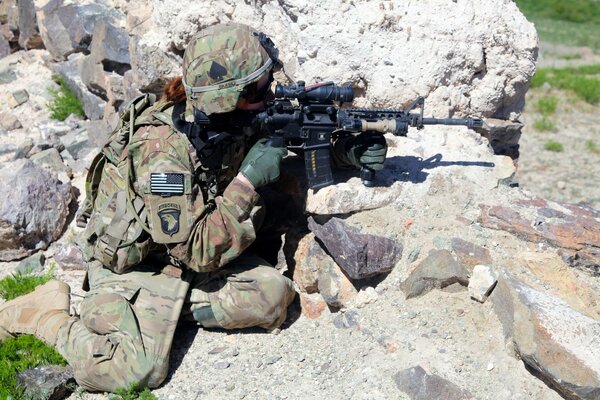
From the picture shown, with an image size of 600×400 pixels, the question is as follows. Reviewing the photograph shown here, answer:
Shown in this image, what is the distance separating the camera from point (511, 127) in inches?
193

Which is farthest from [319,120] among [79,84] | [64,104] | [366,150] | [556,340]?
[64,104]

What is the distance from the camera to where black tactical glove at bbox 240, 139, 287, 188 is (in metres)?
3.89

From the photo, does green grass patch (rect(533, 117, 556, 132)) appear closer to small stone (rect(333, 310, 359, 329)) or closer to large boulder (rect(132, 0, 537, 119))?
large boulder (rect(132, 0, 537, 119))

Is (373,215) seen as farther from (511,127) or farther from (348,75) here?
(511,127)

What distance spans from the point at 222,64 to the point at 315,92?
2.02 feet

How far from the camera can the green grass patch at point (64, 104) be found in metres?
6.93

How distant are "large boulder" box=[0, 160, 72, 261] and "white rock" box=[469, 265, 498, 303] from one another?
11.0 feet

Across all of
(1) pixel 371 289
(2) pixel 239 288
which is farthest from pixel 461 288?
(2) pixel 239 288

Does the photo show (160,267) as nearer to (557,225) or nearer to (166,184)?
(166,184)

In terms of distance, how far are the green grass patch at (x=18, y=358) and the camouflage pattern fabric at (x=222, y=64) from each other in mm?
1770

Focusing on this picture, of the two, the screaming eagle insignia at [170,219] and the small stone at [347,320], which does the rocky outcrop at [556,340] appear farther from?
the screaming eagle insignia at [170,219]

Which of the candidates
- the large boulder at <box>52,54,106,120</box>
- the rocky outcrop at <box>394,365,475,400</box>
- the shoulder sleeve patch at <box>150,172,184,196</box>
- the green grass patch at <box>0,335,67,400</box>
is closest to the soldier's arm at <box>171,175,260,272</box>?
the shoulder sleeve patch at <box>150,172,184,196</box>

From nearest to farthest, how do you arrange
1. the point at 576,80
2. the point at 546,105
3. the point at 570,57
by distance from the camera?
the point at 546,105
the point at 576,80
the point at 570,57

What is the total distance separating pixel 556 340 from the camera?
332 cm
